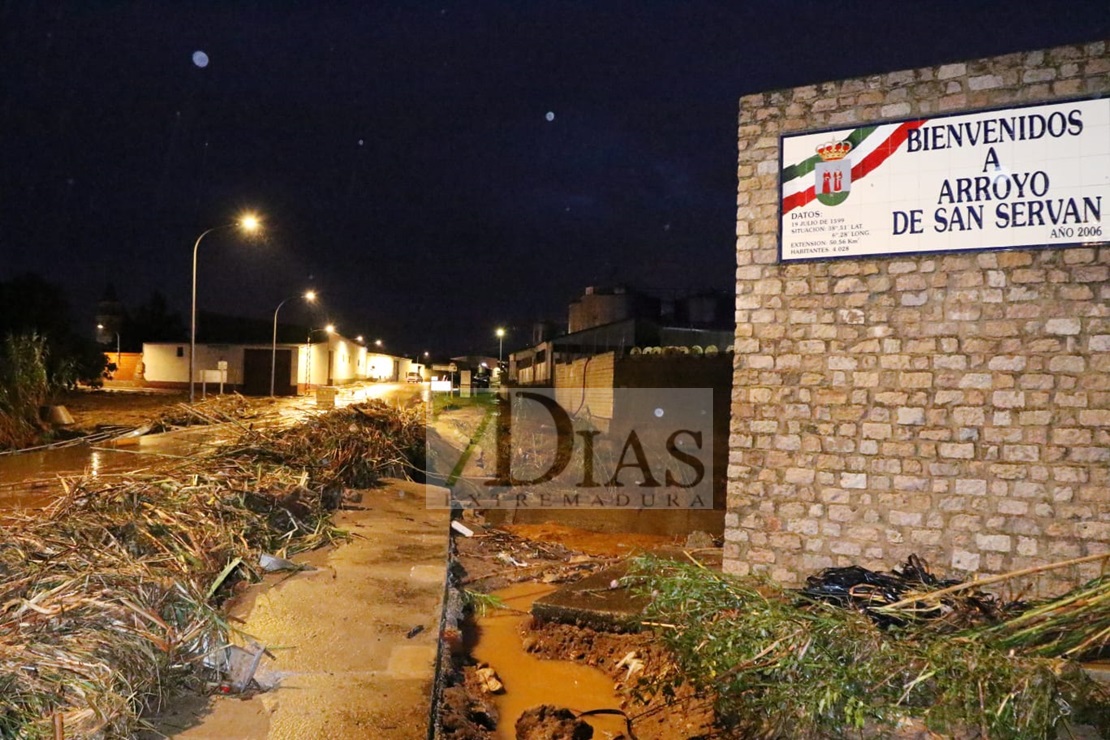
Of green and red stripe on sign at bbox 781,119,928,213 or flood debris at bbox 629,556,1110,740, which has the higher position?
green and red stripe on sign at bbox 781,119,928,213

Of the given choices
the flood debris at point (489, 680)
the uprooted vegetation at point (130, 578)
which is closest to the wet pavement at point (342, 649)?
the uprooted vegetation at point (130, 578)

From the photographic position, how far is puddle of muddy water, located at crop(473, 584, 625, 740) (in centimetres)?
509

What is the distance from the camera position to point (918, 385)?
5953mm

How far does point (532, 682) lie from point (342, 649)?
6.07 feet

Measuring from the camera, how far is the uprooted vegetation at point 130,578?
3.05m

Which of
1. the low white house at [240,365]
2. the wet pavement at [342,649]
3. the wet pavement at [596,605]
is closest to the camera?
the wet pavement at [342,649]

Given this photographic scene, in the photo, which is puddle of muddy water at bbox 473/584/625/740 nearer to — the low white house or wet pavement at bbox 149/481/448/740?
wet pavement at bbox 149/481/448/740

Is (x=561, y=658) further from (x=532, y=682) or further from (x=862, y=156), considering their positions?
→ (x=862, y=156)

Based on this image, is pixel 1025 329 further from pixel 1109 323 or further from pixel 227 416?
pixel 227 416

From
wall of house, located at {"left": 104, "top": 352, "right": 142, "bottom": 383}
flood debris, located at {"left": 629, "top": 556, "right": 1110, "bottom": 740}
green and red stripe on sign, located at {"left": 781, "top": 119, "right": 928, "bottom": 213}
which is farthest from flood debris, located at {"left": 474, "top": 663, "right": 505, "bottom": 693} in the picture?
wall of house, located at {"left": 104, "top": 352, "right": 142, "bottom": 383}

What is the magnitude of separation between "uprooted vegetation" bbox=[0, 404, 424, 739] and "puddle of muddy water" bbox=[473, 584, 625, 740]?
182cm

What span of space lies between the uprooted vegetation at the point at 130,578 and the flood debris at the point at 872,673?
9.36 ft

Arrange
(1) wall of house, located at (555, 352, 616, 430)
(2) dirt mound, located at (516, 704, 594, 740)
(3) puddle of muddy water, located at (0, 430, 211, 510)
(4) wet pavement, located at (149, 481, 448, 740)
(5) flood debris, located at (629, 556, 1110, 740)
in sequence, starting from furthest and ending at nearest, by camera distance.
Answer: (1) wall of house, located at (555, 352, 616, 430), (3) puddle of muddy water, located at (0, 430, 211, 510), (2) dirt mound, located at (516, 704, 594, 740), (5) flood debris, located at (629, 556, 1110, 740), (4) wet pavement, located at (149, 481, 448, 740)

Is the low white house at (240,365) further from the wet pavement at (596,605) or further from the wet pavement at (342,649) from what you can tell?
the wet pavement at (342,649)
